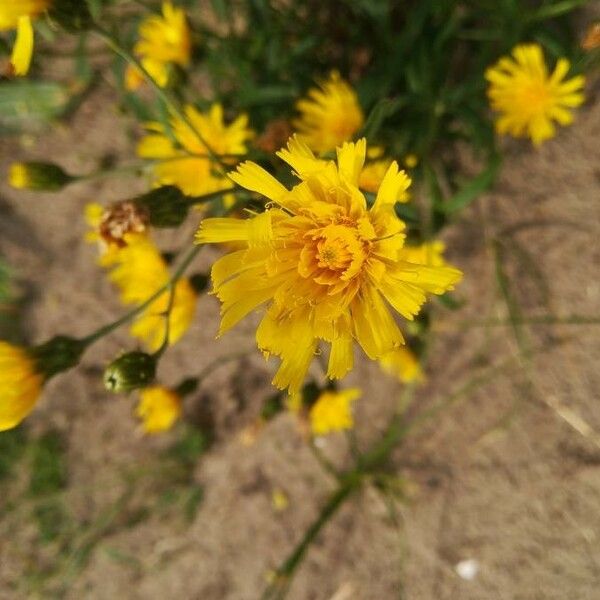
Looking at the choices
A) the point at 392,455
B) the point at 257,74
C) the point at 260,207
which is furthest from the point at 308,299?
the point at 392,455

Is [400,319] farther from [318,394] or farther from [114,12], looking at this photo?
[114,12]

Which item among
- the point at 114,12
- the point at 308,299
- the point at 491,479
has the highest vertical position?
the point at 114,12

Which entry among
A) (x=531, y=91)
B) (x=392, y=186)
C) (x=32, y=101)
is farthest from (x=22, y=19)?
(x=32, y=101)

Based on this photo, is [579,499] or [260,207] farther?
[579,499]

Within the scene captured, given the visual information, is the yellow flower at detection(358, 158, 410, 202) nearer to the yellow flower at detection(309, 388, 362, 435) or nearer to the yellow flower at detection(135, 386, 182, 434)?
the yellow flower at detection(309, 388, 362, 435)

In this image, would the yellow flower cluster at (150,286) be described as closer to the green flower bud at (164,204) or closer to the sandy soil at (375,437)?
the green flower bud at (164,204)

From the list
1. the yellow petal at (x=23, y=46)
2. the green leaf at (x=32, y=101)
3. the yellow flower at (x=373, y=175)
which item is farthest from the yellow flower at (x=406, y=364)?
the green leaf at (x=32, y=101)
